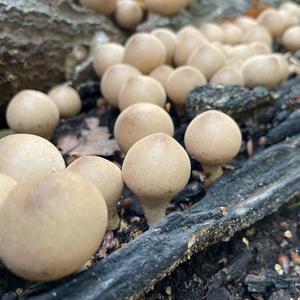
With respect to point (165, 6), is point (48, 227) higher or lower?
higher

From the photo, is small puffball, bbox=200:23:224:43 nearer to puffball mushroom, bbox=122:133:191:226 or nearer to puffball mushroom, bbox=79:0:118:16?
puffball mushroom, bbox=79:0:118:16

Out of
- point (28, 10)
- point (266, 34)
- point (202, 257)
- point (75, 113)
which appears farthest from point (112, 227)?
point (266, 34)

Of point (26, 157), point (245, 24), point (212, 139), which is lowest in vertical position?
point (245, 24)

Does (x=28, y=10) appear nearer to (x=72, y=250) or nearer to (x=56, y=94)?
(x=56, y=94)

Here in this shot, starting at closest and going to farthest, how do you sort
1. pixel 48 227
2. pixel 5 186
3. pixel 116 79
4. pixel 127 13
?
pixel 48 227
pixel 5 186
pixel 116 79
pixel 127 13

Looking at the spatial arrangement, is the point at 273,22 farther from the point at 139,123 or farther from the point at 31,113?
the point at 31,113

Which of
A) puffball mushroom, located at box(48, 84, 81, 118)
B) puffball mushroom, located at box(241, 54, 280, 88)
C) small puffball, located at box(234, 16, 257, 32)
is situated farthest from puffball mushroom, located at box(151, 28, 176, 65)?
small puffball, located at box(234, 16, 257, 32)

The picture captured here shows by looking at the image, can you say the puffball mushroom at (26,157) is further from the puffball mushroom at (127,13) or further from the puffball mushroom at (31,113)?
the puffball mushroom at (127,13)

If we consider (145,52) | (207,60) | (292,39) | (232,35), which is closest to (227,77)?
(207,60)

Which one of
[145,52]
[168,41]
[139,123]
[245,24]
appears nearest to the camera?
[139,123]
